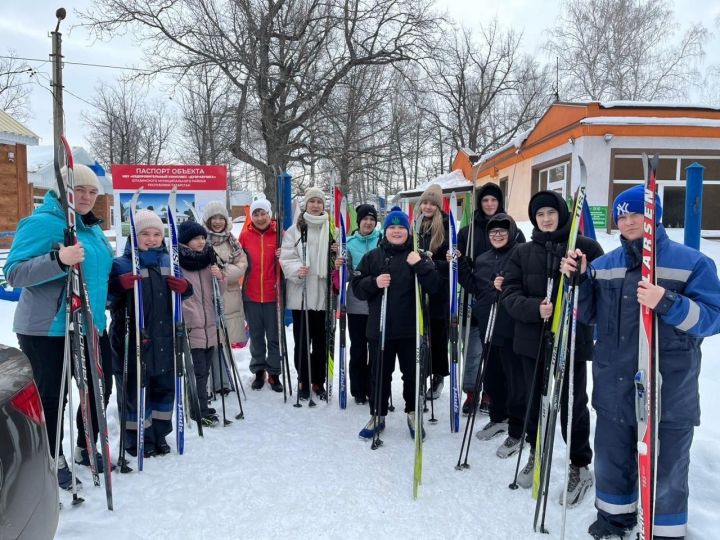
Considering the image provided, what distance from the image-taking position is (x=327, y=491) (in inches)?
116

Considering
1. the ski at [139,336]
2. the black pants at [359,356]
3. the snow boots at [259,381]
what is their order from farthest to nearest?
1. the snow boots at [259,381]
2. the black pants at [359,356]
3. the ski at [139,336]

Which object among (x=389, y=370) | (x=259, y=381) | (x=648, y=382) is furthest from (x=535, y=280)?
(x=259, y=381)

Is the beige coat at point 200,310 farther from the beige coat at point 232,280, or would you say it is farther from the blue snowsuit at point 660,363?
the blue snowsuit at point 660,363

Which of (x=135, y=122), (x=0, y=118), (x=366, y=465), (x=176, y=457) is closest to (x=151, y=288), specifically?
(x=176, y=457)

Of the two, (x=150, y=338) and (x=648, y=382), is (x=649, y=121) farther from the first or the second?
(x=150, y=338)

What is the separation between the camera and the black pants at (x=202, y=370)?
3904 millimetres

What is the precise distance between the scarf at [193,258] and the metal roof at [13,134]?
1129 centimetres

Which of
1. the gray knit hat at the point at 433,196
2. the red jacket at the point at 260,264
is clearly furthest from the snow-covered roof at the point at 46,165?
the gray knit hat at the point at 433,196

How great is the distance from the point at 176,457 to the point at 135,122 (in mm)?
33298

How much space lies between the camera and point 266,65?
14.7m

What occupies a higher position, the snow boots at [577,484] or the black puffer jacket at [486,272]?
the black puffer jacket at [486,272]

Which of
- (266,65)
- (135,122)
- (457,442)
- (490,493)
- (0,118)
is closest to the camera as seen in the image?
(490,493)

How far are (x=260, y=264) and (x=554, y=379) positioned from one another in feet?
9.47

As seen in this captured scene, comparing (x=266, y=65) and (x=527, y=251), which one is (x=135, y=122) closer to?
(x=266, y=65)
